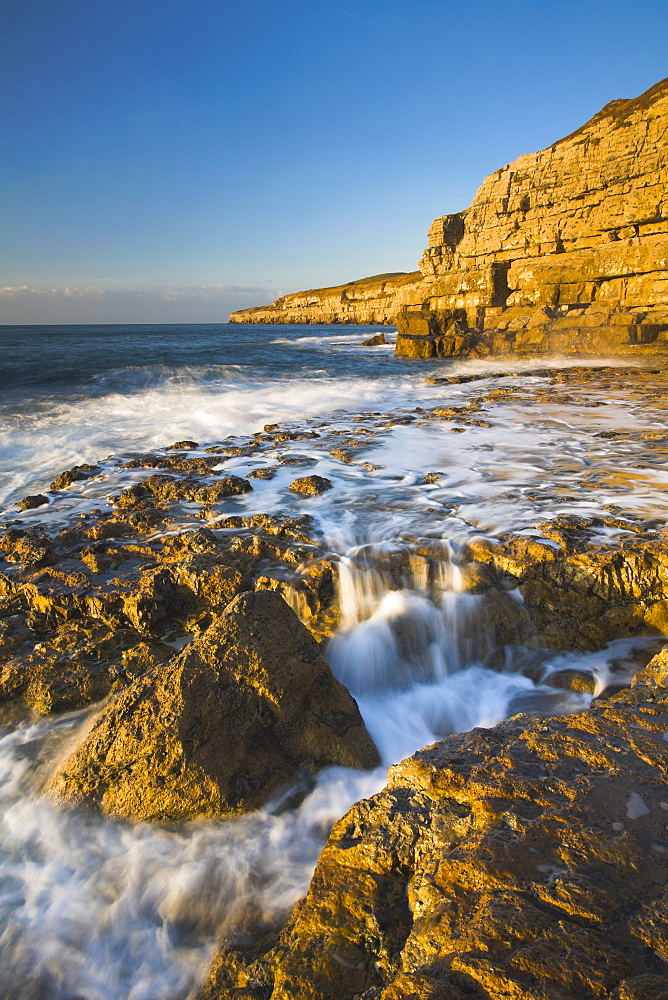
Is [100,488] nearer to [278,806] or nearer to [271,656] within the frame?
[271,656]

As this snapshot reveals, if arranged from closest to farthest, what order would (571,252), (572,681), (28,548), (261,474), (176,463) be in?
(572,681) → (28,548) → (261,474) → (176,463) → (571,252)

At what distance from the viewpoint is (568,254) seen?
24734mm

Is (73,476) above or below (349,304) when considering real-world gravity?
below

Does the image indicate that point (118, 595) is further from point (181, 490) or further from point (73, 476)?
point (73, 476)

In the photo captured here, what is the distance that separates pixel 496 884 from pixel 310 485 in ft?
15.4

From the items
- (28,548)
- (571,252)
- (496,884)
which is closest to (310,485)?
(28,548)

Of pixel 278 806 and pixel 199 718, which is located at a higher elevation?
pixel 199 718

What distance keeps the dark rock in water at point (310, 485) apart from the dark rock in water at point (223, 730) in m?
2.97

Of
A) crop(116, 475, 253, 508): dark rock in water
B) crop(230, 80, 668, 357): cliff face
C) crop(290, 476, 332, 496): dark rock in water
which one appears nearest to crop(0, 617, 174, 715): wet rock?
crop(116, 475, 253, 508): dark rock in water

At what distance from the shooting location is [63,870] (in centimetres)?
235

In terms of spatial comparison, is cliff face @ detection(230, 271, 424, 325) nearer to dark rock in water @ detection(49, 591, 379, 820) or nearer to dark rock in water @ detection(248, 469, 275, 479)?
dark rock in water @ detection(248, 469, 275, 479)

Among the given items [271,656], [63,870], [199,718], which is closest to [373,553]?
[271,656]

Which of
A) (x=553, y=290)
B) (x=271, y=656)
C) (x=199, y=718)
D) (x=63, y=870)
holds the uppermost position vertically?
(x=553, y=290)

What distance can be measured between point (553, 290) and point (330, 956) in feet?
84.3
